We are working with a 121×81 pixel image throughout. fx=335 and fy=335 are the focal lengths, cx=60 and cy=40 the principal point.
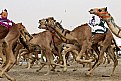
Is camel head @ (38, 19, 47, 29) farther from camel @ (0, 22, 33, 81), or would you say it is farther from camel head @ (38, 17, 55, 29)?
camel @ (0, 22, 33, 81)

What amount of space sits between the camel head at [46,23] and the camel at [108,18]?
1.61 m

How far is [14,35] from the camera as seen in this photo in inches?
362

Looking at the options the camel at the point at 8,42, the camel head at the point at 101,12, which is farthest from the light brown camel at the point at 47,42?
the camel at the point at 8,42

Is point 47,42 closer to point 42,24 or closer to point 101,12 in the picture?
point 42,24

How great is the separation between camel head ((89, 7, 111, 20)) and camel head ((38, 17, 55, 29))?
1.61 meters

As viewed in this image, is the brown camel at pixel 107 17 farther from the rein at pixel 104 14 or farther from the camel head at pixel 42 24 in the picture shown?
the camel head at pixel 42 24

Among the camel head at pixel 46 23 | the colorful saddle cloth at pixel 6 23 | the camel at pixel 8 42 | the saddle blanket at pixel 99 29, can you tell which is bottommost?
the camel at pixel 8 42

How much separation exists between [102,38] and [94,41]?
296mm

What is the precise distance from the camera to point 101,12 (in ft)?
34.2

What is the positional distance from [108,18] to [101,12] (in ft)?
0.97

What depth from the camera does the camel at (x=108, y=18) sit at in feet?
33.4

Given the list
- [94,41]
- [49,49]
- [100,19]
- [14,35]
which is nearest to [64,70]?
[49,49]

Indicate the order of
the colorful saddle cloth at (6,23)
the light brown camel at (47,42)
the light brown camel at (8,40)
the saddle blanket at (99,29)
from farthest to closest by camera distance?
the light brown camel at (47,42), the saddle blanket at (99,29), the colorful saddle cloth at (6,23), the light brown camel at (8,40)

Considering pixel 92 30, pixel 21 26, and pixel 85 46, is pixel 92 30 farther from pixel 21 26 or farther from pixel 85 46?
pixel 21 26
